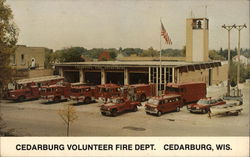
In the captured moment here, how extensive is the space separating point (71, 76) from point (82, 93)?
15337mm

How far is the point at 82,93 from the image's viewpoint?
92.8ft

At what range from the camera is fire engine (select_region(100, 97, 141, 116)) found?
2295 cm

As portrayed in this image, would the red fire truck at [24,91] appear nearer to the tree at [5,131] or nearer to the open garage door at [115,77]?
the tree at [5,131]

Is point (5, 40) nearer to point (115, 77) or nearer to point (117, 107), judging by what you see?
point (117, 107)

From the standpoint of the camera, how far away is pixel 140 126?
1973 cm

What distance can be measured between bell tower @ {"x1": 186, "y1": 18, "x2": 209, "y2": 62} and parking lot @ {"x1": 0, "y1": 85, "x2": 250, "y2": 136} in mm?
20372

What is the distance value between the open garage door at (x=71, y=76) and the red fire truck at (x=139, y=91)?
15.3m

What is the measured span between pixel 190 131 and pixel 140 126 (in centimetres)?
324

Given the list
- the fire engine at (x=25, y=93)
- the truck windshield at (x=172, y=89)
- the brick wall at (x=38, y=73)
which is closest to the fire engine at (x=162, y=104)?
the truck windshield at (x=172, y=89)

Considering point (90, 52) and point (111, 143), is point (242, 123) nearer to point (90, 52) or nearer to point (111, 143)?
point (111, 143)

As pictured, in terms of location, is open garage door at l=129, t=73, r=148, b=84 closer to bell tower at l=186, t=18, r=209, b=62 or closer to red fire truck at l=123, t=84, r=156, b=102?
bell tower at l=186, t=18, r=209, b=62

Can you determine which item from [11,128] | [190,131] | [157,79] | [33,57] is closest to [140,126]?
[190,131]

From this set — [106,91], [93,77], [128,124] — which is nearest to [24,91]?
[106,91]
